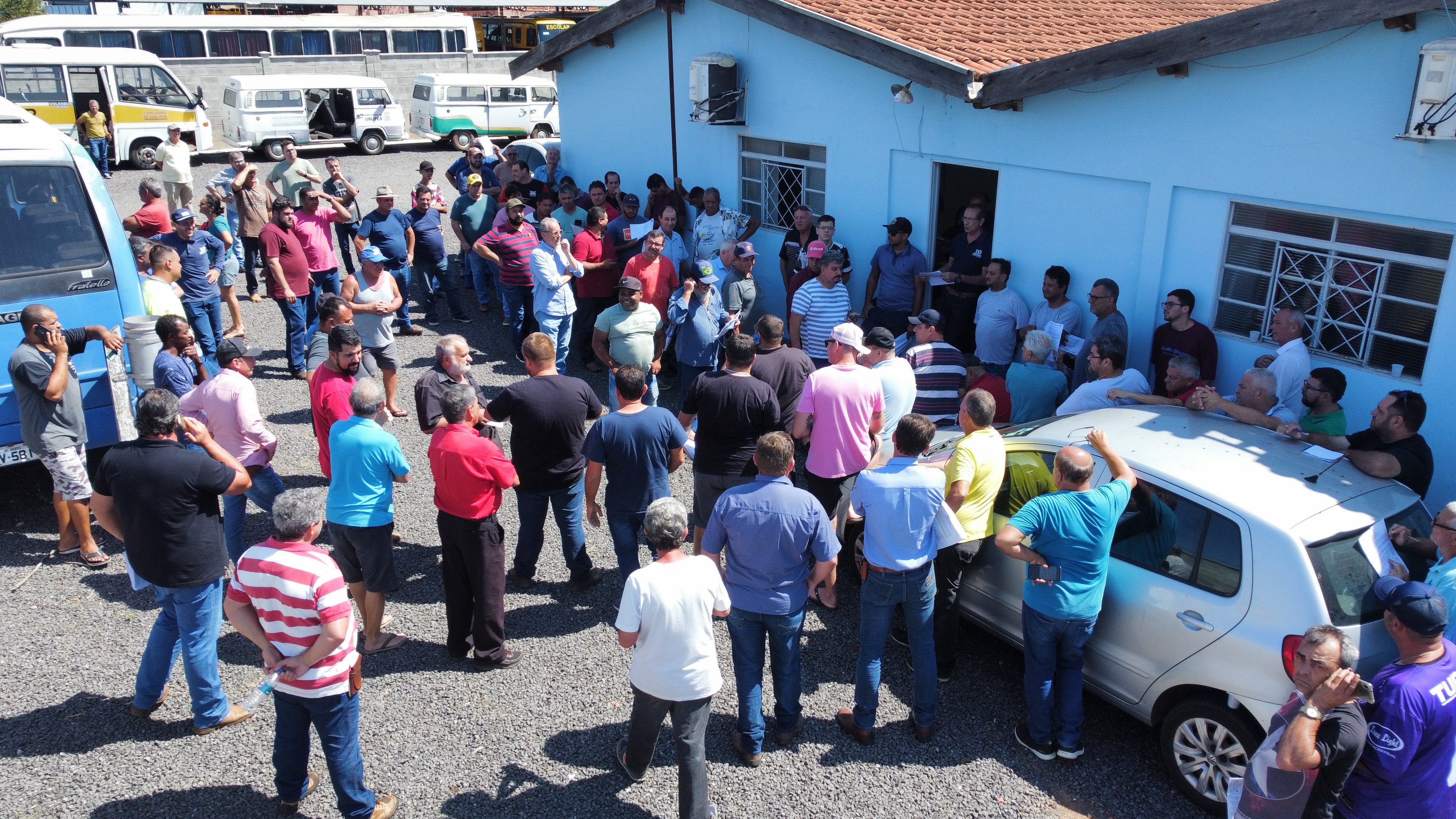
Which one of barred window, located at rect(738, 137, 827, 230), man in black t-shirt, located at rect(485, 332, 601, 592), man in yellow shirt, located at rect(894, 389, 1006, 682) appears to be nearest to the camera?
man in yellow shirt, located at rect(894, 389, 1006, 682)

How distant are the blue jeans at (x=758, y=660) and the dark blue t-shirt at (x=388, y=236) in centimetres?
724

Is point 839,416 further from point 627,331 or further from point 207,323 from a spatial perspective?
point 207,323

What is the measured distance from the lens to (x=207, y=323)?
9500 millimetres

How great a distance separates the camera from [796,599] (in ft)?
14.6

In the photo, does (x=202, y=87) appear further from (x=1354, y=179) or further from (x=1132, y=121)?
(x=1354, y=179)

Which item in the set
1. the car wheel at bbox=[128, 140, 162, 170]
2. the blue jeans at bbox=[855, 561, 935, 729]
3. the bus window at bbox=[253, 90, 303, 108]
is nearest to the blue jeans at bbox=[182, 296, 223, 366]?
the blue jeans at bbox=[855, 561, 935, 729]

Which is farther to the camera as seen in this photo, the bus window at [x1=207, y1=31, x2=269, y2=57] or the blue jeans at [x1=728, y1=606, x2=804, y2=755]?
the bus window at [x1=207, y1=31, x2=269, y2=57]

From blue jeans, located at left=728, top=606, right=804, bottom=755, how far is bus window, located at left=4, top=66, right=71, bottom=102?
23.5m

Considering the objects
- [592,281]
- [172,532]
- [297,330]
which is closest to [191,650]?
[172,532]

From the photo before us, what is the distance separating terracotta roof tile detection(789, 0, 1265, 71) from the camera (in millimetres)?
8461

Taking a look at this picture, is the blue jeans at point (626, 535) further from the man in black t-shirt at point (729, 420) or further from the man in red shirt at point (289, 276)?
the man in red shirt at point (289, 276)

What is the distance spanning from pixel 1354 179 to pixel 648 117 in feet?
29.1

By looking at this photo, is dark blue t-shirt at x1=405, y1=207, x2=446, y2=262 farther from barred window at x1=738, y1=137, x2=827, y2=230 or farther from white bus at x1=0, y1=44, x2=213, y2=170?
white bus at x1=0, y1=44, x2=213, y2=170

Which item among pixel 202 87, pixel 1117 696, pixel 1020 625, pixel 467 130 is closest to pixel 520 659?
pixel 1020 625
